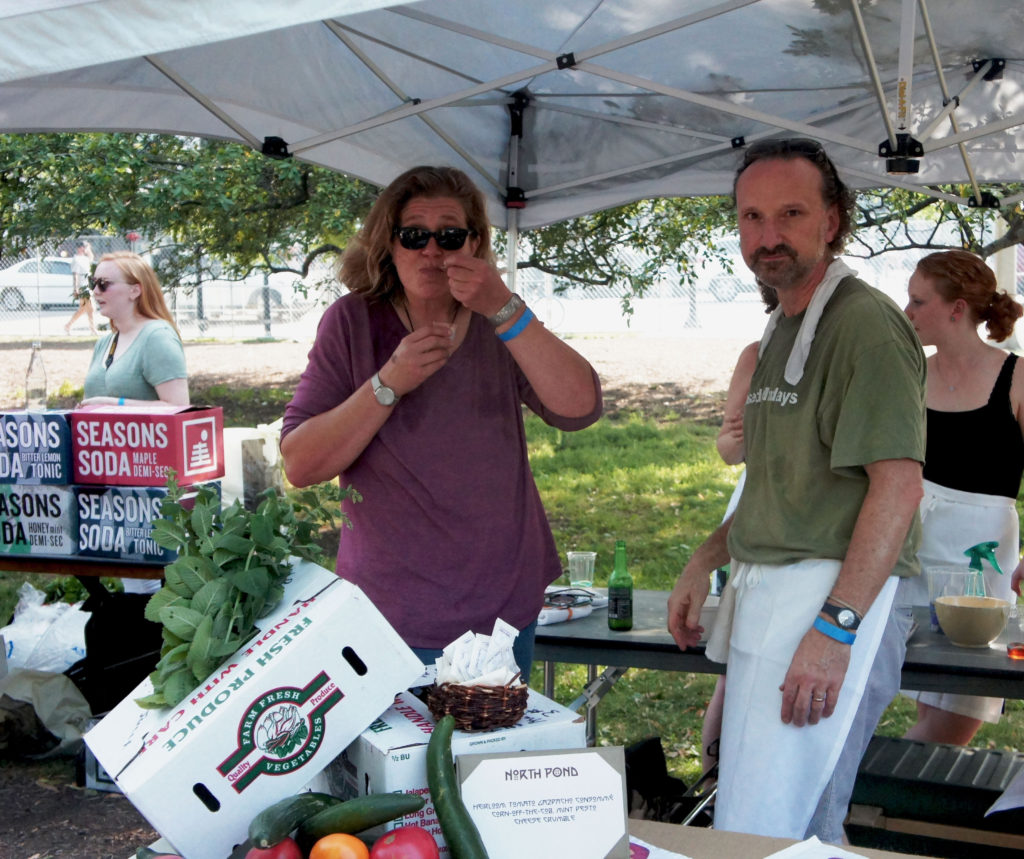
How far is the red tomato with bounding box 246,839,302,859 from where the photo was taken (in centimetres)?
128

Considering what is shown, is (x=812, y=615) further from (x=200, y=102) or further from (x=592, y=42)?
(x=200, y=102)

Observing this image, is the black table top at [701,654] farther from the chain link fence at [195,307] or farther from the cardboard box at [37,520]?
the chain link fence at [195,307]

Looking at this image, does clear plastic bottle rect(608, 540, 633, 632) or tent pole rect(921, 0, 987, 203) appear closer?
clear plastic bottle rect(608, 540, 633, 632)

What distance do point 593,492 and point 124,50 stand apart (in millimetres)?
7622

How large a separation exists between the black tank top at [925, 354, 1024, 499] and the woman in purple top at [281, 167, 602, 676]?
1667 mm

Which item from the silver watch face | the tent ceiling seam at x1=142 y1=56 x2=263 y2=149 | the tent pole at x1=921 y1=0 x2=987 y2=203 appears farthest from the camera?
the tent ceiling seam at x1=142 y1=56 x2=263 y2=149

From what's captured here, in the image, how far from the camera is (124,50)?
1.49m

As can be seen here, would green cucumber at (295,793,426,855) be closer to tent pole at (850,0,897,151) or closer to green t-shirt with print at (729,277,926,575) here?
green t-shirt with print at (729,277,926,575)

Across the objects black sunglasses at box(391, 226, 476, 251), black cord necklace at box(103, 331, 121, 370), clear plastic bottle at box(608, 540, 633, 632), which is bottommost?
clear plastic bottle at box(608, 540, 633, 632)

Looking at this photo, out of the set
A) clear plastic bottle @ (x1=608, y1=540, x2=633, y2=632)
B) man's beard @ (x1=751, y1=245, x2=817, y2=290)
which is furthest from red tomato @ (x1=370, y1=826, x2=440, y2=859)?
clear plastic bottle @ (x1=608, y1=540, x2=633, y2=632)

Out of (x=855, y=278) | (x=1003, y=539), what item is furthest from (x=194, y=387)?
(x=855, y=278)

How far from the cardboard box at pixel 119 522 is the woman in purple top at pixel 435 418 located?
1552mm

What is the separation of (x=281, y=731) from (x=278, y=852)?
16 centimetres

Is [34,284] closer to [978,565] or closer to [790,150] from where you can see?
[978,565]
